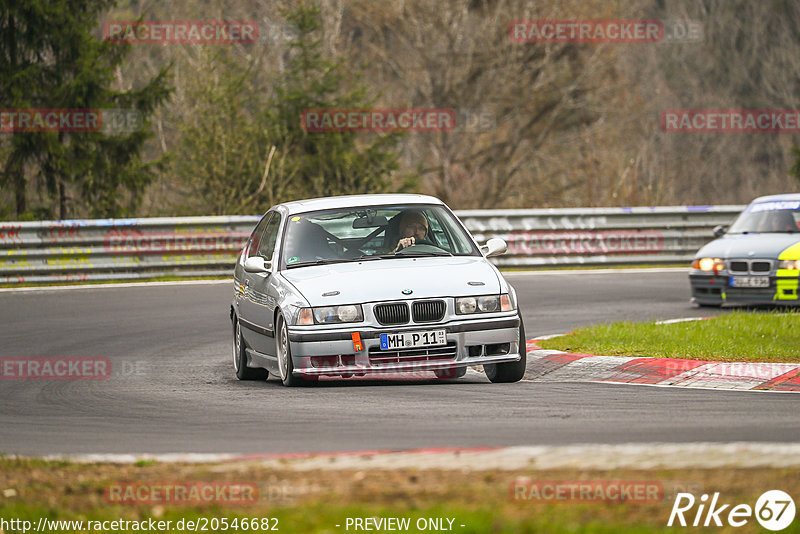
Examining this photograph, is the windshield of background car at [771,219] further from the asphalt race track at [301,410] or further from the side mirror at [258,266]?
the side mirror at [258,266]

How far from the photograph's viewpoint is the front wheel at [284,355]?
9.87 m

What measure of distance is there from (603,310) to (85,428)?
Result: 9573mm

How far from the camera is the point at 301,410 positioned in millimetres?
8484

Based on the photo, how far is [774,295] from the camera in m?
15.7

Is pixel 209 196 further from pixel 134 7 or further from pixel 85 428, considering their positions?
pixel 134 7

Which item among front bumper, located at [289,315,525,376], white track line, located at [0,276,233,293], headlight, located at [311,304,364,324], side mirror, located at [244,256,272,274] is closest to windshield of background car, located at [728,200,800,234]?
white track line, located at [0,276,233,293]

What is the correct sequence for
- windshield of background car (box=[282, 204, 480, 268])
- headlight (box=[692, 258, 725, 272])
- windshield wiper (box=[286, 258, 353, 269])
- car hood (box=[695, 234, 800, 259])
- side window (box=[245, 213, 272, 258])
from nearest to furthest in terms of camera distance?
windshield wiper (box=[286, 258, 353, 269]) < windshield of background car (box=[282, 204, 480, 268]) < side window (box=[245, 213, 272, 258]) < car hood (box=[695, 234, 800, 259]) < headlight (box=[692, 258, 725, 272])

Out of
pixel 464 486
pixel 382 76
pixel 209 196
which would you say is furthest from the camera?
pixel 382 76

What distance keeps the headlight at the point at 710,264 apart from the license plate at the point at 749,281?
23 centimetres

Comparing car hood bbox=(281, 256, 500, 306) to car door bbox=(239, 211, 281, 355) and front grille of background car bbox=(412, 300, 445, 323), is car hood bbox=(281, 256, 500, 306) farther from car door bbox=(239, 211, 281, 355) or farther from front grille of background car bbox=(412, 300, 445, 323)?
car door bbox=(239, 211, 281, 355)

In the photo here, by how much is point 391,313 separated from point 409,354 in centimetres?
33

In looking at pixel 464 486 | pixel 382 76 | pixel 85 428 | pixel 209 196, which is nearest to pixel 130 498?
pixel 464 486

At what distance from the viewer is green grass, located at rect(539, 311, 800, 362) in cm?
1113

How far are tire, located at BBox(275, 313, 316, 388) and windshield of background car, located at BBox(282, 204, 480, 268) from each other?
28.6 inches
